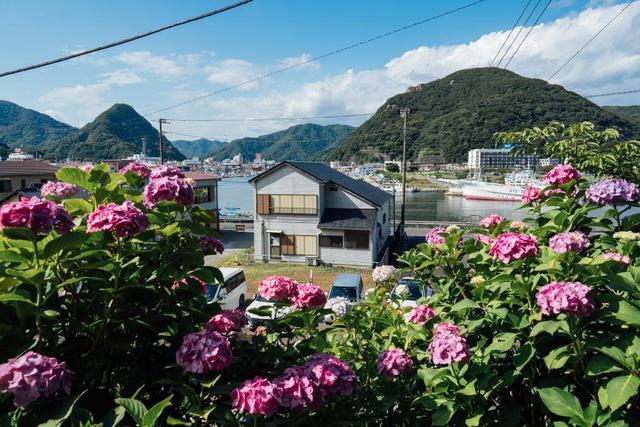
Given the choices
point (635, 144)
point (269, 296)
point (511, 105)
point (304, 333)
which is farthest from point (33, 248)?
point (511, 105)

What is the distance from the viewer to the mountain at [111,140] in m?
98.9

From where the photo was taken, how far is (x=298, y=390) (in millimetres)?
1400

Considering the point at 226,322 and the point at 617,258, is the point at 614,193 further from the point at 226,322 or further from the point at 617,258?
the point at 226,322

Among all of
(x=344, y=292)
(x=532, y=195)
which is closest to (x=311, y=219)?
(x=344, y=292)

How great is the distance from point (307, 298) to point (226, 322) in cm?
48

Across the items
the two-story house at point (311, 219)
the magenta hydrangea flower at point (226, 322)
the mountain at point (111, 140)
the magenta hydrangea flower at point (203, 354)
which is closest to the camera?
the magenta hydrangea flower at point (203, 354)

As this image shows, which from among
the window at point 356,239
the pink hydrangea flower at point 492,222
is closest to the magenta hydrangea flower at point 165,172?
the pink hydrangea flower at point 492,222

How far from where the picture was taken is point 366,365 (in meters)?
2.13

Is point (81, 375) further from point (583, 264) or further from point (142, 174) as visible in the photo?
point (583, 264)

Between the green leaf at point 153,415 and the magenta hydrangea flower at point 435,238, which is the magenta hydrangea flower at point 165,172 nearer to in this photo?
the green leaf at point 153,415

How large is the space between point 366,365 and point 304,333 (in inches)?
16.0

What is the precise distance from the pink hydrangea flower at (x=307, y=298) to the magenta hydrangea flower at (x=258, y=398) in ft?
2.60

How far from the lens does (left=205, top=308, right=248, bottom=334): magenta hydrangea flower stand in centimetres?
187

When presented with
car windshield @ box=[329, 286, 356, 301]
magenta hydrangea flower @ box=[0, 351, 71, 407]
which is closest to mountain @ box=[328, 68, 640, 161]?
car windshield @ box=[329, 286, 356, 301]
